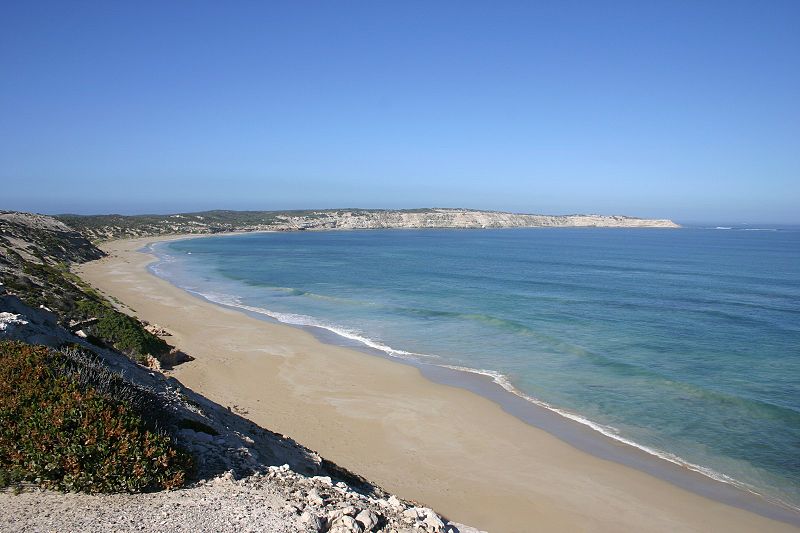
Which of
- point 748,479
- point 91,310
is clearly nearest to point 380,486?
point 748,479

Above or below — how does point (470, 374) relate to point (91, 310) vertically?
below

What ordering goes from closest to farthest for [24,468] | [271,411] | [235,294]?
1. [24,468]
2. [271,411]
3. [235,294]

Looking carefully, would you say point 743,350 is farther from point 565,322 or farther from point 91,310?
point 91,310

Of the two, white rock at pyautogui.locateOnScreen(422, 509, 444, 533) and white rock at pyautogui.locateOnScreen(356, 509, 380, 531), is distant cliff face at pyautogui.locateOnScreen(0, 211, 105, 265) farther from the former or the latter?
white rock at pyautogui.locateOnScreen(422, 509, 444, 533)

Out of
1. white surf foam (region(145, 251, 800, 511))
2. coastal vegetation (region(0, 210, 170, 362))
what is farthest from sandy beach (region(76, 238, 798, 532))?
coastal vegetation (region(0, 210, 170, 362))

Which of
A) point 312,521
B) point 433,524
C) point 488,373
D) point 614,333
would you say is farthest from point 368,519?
point 614,333

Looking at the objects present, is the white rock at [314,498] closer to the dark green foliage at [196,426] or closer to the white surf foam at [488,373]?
the dark green foliage at [196,426]
